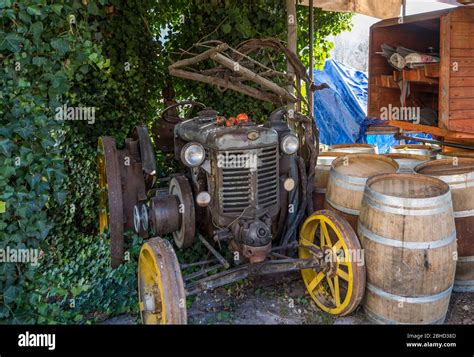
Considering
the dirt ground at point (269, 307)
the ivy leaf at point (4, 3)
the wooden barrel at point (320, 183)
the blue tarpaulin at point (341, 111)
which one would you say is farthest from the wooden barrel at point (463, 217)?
the blue tarpaulin at point (341, 111)

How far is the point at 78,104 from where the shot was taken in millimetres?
4766

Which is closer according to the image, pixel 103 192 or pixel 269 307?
pixel 269 307

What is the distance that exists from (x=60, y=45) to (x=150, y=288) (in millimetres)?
1480

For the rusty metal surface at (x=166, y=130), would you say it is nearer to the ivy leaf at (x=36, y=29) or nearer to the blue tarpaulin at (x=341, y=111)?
the ivy leaf at (x=36, y=29)

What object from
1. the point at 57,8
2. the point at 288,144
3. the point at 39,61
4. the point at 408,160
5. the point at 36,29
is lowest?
the point at 408,160

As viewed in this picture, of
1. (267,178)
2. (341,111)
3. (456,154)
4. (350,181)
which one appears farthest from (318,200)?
(341,111)

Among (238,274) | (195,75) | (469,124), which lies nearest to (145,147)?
(195,75)

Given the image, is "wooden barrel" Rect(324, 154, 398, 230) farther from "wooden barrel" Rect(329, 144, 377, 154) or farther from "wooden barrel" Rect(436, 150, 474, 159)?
"wooden barrel" Rect(329, 144, 377, 154)

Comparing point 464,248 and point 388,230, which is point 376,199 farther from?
point 464,248

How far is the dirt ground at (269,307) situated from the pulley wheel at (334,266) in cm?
12

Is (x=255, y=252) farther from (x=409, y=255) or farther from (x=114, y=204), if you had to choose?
(x=114, y=204)

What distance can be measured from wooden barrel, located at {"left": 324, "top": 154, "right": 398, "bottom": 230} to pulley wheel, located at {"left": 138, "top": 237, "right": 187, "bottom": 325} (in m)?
1.41

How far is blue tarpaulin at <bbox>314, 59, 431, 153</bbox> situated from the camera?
828cm

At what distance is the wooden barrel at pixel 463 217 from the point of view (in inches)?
122
